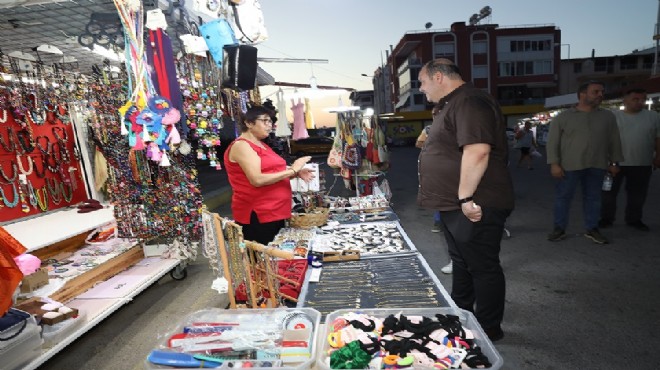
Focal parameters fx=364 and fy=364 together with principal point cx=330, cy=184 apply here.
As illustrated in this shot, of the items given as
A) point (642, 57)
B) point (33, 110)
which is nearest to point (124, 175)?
point (33, 110)

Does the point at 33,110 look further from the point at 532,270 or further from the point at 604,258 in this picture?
the point at 604,258

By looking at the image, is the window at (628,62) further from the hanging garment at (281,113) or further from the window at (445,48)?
the hanging garment at (281,113)

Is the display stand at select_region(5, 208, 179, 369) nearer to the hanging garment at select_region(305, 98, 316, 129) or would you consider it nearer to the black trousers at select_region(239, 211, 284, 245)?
the black trousers at select_region(239, 211, 284, 245)

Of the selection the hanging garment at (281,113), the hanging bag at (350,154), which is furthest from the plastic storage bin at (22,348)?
the hanging garment at (281,113)

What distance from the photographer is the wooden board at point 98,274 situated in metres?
3.30

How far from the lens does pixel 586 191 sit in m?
4.45

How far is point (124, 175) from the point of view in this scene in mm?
3783

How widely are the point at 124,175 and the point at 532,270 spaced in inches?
176

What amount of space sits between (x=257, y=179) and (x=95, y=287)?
7.40 ft

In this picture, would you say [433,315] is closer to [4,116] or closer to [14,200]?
[14,200]

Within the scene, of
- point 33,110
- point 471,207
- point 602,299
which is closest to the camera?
point 471,207

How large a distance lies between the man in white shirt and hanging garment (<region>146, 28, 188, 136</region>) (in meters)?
5.49

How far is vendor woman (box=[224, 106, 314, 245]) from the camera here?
2.91m

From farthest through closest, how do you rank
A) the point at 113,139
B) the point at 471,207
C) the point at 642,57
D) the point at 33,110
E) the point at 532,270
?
the point at 642,57
the point at 33,110
the point at 532,270
the point at 113,139
the point at 471,207
